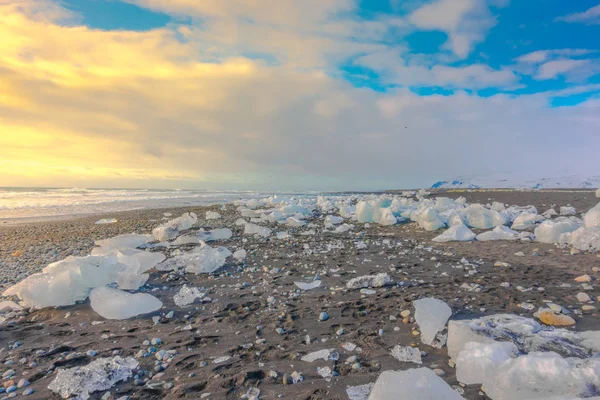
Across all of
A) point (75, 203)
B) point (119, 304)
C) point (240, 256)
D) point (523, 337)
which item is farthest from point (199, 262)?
point (75, 203)

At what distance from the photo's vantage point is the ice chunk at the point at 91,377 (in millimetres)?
2053

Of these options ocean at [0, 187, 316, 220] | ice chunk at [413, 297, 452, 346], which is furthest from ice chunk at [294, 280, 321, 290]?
ocean at [0, 187, 316, 220]

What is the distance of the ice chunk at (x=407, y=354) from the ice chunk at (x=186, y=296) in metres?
2.29

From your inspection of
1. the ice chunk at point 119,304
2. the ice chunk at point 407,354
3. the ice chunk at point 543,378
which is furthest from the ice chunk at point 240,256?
the ice chunk at point 543,378

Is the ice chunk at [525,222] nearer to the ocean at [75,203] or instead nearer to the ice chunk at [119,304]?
the ice chunk at [119,304]

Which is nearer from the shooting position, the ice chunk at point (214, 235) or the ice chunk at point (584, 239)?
the ice chunk at point (584, 239)

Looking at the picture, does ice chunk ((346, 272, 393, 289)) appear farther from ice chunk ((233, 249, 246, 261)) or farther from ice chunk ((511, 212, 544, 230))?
ice chunk ((511, 212, 544, 230))

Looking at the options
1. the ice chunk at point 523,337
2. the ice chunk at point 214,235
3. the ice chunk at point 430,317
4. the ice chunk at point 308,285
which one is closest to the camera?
the ice chunk at point 523,337

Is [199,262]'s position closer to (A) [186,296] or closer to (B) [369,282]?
(A) [186,296]

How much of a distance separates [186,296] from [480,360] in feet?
9.84

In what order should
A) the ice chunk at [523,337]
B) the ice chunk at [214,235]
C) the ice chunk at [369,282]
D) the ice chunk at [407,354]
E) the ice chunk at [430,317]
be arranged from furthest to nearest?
the ice chunk at [214,235] < the ice chunk at [369,282] < the ice chunk at [430,317] < the ice chunk at [407,354] < the ice chunk at [523,337]

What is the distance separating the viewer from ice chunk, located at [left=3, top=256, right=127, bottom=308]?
11.5 ft

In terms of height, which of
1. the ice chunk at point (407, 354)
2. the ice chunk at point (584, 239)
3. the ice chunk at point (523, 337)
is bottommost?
the ice chunk at point (407, 354)

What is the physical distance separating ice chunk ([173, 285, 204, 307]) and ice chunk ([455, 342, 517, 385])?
9.05 ft
